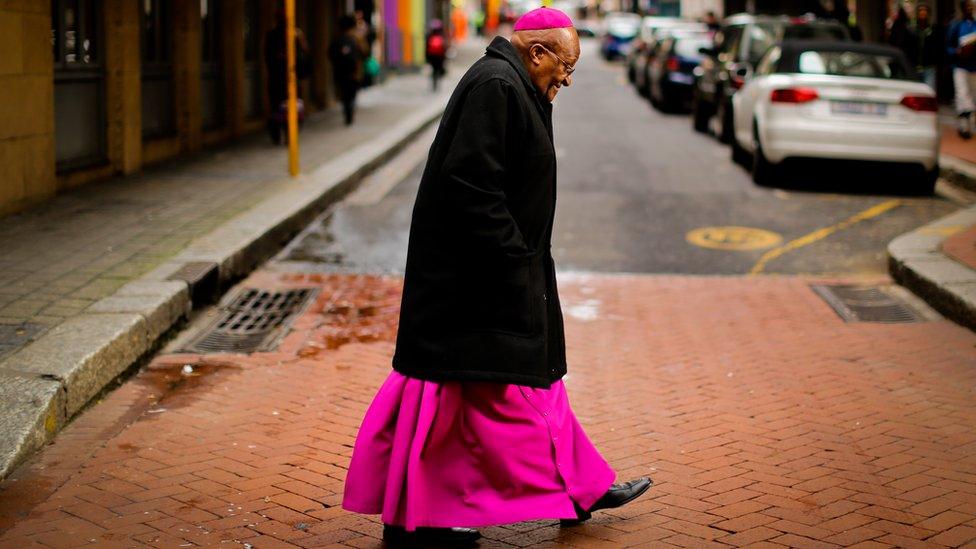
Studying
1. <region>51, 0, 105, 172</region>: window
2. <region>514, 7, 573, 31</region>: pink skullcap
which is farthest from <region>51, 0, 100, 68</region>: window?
<region>514, 7, 573, 31</region>: pink skullcap

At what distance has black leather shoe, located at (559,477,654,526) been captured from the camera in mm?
4320

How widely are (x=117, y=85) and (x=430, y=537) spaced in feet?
31.5

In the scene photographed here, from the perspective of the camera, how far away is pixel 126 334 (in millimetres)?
6469

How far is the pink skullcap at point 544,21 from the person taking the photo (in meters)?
3.91

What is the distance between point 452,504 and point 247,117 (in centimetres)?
1547

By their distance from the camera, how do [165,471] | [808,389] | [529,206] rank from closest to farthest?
[529,206] < [165,471] < [808,389]

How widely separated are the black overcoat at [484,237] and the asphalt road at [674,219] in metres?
5.63

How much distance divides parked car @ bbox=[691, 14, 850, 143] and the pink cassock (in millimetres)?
14117

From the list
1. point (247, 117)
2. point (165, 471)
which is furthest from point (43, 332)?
point (247, 117)

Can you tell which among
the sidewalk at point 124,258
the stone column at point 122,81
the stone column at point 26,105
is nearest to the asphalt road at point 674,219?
the sidewalk at point 124,258

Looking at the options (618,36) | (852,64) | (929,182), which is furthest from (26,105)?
(618,36)

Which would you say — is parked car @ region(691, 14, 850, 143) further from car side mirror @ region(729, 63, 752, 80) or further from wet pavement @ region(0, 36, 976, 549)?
wet pavement @ region(0, 36, 976, 549)

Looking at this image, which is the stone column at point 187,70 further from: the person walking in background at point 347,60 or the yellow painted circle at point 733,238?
the yellow painted circle at point 733,238

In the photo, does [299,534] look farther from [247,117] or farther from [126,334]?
[247,117]
